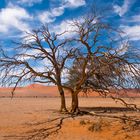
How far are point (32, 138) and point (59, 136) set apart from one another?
4.59ft

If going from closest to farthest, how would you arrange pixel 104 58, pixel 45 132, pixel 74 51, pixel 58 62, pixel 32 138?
pixel 32 138, pixel 45 132, pixel 104 58, pixel 74 51, pixel 58 62

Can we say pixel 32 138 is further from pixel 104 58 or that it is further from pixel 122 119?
pixel 104 58

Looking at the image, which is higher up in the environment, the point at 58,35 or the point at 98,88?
the point at 58,35

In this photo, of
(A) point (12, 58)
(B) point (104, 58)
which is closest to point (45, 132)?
(B) point (104, 58)

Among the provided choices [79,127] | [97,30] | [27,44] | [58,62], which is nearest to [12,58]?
[27,44]

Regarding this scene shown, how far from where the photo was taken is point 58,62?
28.4 metres

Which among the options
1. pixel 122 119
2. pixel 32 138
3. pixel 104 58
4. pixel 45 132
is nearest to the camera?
pixel 32 138

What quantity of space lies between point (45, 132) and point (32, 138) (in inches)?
62.1

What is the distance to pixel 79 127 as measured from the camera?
20047 millimetres

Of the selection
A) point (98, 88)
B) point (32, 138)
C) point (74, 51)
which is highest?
point (74, 51)

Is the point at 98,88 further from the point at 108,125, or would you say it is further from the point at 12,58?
the point at 108,125

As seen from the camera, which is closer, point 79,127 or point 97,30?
point 79,127

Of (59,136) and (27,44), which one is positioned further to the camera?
(27,44)

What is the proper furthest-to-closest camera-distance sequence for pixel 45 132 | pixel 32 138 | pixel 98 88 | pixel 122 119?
1. pixel 98 88
2. pixel 122 119
3. pixel 45 132
4. pixel 32 138
